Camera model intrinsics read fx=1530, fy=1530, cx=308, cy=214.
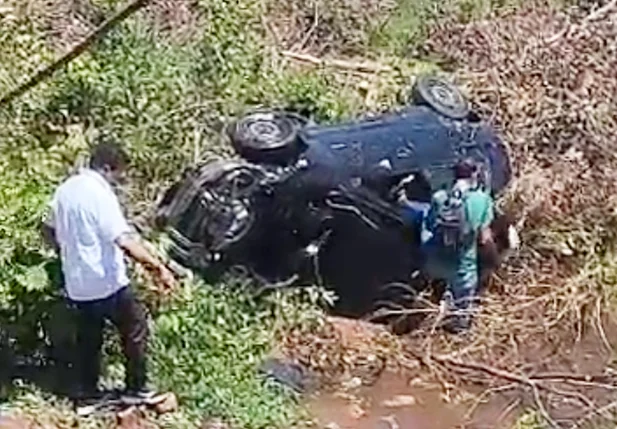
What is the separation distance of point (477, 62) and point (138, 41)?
2949 mm

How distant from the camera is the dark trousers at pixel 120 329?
746 cm

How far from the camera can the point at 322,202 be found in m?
9.59

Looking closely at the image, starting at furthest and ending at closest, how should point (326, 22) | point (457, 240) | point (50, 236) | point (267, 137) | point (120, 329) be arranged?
point (326, 22) < point (267, 137) < point (457, 240) < point (50, 236) < point (120, 329)

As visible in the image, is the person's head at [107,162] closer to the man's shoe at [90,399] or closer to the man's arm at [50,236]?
the man's arm at [50,236]

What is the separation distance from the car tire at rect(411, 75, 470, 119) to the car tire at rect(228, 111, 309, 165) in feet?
3.15

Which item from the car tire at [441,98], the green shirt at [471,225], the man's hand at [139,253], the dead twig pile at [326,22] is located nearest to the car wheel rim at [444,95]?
the car tire at [441,98]

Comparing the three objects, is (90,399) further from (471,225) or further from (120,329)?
(471,225)

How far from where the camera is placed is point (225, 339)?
8.34 m

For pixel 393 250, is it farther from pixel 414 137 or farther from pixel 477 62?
pixel 477 62

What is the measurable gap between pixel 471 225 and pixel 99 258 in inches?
117

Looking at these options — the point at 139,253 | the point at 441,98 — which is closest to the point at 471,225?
the point at 441,98

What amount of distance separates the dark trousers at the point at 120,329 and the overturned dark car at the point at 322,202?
5.09 ft

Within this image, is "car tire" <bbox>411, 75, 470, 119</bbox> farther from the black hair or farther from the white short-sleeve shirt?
the white short-sleeve shirt

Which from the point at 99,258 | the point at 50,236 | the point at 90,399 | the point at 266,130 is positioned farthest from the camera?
the point at 266,130
